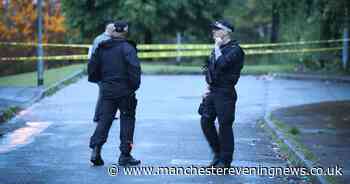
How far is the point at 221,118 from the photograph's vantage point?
10.1 metres

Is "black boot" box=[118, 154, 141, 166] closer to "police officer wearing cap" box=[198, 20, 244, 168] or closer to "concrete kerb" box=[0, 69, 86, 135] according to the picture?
"police officer wearing cap" box=[198, 20, 244, 168]

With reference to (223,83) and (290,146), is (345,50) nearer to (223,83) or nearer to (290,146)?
(290,146)

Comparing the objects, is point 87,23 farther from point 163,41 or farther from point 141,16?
point 163,41

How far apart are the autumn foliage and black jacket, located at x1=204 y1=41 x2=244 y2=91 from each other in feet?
72.9

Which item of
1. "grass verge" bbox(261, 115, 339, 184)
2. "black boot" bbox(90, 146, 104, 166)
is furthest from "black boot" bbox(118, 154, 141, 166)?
"grass verge" bbox(261, 115, 339, 184)

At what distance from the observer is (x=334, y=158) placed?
10.8 metres

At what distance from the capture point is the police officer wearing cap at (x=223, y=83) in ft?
32.7

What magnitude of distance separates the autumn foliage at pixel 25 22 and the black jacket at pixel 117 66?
837 inches

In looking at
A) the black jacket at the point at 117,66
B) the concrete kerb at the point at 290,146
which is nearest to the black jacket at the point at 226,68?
the black jacket at the point at 117,66

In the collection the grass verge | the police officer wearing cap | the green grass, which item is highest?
the police officer wearing cap

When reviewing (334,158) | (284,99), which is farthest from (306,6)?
(334,158)

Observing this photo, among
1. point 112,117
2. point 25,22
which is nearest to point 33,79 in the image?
point 25,22

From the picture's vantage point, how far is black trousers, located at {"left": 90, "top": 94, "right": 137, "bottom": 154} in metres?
10.6

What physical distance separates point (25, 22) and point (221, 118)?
89.2 feet
